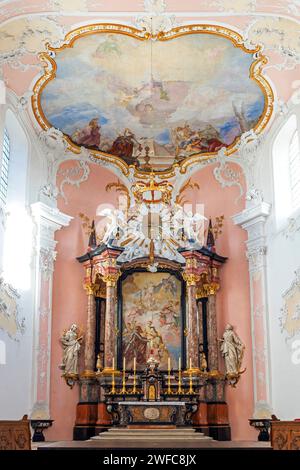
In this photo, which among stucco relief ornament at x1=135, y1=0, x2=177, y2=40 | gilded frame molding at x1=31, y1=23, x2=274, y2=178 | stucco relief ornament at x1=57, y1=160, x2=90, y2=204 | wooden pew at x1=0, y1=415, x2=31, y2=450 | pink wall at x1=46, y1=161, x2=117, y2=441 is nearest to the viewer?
wooden pew at x1=0, y1=415, x2=31, y2=450

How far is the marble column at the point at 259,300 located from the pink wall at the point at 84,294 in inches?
10.0

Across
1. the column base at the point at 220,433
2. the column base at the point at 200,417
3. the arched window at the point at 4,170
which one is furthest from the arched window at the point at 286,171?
the arched window at the point at 4,170

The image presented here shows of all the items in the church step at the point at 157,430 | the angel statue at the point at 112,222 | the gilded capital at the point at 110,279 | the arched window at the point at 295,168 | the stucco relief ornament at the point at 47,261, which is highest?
the arched window at the point at 295,168

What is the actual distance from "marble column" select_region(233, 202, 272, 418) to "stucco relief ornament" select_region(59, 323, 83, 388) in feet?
13.8

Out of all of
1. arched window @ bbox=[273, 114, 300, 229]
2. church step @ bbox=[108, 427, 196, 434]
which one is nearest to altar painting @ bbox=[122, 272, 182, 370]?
church step @ bbox=[108, 427, 196, 434]

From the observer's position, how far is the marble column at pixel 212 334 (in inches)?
622

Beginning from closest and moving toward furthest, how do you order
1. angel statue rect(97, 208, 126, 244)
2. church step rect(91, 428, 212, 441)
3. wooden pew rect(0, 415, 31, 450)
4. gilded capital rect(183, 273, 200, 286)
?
1. wooden pew rect(0, 415, 31, 450)
2. church step rect(91, 428, 212, 441)
3. gilded capital rect(183, 273, 200, 286)
4. angel statue rect(97, 208, 126, 244)

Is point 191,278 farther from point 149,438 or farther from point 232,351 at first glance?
point 149,438

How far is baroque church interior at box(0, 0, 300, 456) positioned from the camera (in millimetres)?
13359

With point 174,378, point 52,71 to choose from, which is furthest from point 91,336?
point 52,71

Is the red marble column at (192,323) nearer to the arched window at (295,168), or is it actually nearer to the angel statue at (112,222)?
the angel statue at (112,222)

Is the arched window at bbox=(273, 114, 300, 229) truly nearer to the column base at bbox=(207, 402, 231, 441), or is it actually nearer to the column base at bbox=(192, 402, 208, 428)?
the column base at bbox=(207, 402, 231, 441)

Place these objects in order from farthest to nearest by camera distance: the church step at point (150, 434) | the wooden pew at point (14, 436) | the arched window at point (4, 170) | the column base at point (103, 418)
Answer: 1. the column base at point (103, 418)
2. the arched window at point (4, 170)
3. the church step at point (150, 434)
4. the wooden pew at point (14, 436)

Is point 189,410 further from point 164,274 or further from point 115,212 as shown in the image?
point 115,212
